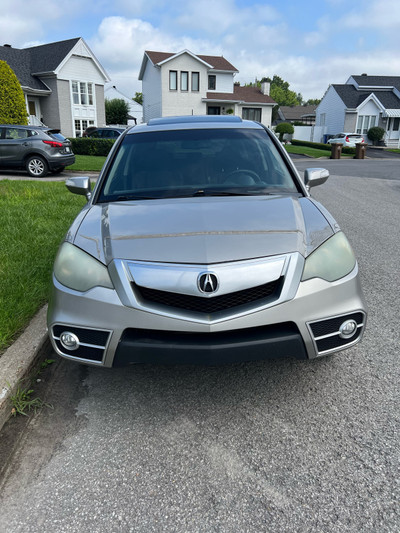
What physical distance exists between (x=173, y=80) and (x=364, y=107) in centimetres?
2074

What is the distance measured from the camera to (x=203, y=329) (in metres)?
2.32

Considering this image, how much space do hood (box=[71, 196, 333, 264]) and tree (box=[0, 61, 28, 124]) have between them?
24074 millimetres

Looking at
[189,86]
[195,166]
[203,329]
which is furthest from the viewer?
[189,86]

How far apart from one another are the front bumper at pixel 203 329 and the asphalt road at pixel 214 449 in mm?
455

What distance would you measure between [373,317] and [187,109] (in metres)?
40.7

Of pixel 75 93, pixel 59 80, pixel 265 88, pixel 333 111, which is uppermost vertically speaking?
pixel 265 88

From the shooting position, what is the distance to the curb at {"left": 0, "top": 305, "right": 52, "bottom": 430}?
2727mm

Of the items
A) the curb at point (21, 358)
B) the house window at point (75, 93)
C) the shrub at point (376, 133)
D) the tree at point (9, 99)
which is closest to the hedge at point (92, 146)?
the tree at point (9, 99)

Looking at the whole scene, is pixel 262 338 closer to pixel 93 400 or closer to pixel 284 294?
pixel 284 294

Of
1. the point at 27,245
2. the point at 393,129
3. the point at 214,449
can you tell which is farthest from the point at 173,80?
the point at 214,449

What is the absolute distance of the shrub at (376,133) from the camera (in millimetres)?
44844

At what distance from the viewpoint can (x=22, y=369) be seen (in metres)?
2.96

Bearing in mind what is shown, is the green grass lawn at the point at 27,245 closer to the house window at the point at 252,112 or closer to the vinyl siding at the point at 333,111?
the house window at the point at 252,112

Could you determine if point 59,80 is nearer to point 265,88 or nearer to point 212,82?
point 212,82
